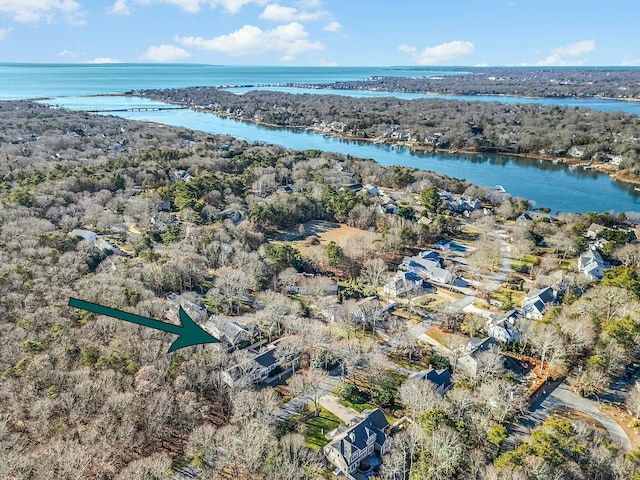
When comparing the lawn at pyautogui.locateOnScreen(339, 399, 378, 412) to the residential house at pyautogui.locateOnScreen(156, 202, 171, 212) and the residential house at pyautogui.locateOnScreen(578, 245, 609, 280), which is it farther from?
the residential house at pyautogui.locateOnScreen(156, 202, 171, 212)

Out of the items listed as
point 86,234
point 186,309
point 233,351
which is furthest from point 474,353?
point 86,234

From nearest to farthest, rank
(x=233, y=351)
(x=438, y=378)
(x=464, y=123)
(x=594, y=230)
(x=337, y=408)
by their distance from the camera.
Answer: (x=337, y=408)
(x=438, y=378)
(x=233, y=351)
(x=594, y=230)
(x=464, y=123)

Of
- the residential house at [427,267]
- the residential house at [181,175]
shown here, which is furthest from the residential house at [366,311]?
the residential house at [181,175]

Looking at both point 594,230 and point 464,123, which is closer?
point 594,230

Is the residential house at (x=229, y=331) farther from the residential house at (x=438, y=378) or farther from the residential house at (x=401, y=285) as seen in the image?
the residential house at (x=401, y=285)

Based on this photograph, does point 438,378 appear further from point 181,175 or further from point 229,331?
point 181,175

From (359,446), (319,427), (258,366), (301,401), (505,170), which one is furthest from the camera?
(505,170)

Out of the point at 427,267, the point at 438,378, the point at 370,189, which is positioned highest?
the point at 370,189

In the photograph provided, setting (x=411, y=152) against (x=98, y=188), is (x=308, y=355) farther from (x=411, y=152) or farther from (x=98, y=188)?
(x=411, y=152)
